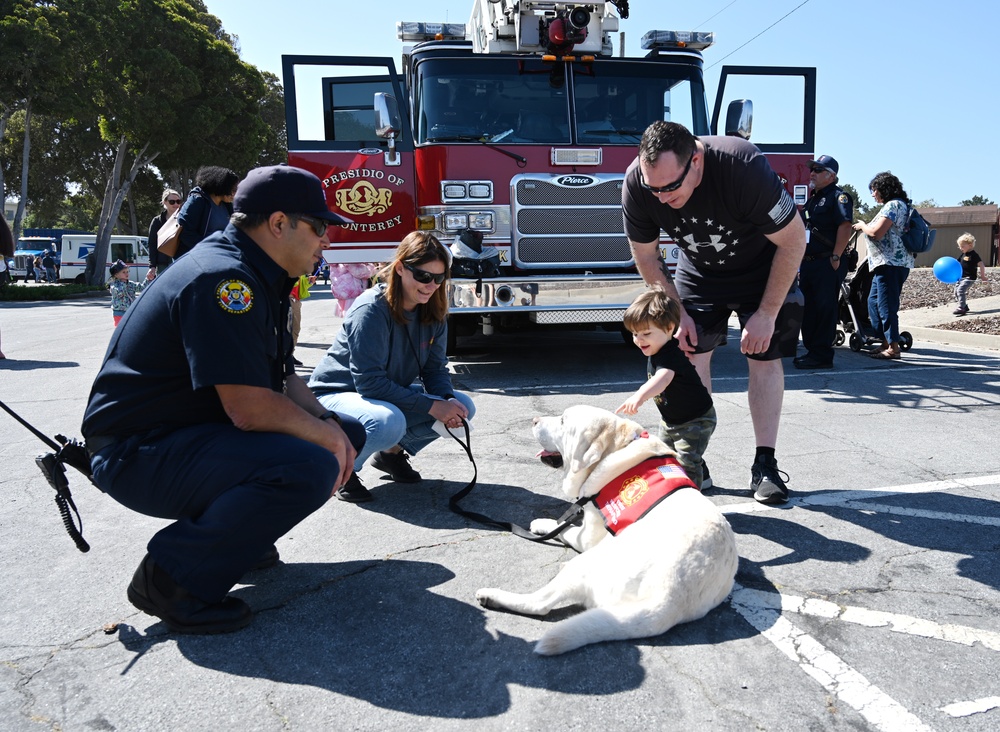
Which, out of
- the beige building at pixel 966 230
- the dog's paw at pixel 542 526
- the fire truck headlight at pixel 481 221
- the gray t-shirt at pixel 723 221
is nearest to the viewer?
the dog's paw at pixel 542 526

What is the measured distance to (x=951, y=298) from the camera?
45.9 feet

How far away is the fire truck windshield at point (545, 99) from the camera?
7.23 meters

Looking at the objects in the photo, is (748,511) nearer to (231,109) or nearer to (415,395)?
(415,395)

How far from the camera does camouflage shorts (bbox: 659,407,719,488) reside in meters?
3.79

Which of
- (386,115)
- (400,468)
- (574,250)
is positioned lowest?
(400,468)

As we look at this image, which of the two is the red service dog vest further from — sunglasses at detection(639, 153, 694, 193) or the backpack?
the backpack

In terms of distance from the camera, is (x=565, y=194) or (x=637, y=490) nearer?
(x=637, y=490)

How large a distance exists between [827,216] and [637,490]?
19.7 ft

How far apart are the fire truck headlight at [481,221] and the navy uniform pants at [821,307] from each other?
3.36 m

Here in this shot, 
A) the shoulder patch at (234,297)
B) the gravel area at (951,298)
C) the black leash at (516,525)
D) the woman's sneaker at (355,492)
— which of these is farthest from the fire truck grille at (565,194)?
the gravel area at (951,298)

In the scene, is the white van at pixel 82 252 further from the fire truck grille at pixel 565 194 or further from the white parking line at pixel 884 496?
the white parking line at pixel 884 496

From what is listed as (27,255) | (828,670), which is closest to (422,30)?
(828,670)

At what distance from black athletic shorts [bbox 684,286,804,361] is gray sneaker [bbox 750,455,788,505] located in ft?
1.80

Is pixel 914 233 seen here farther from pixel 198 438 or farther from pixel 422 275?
pixel 198 438
